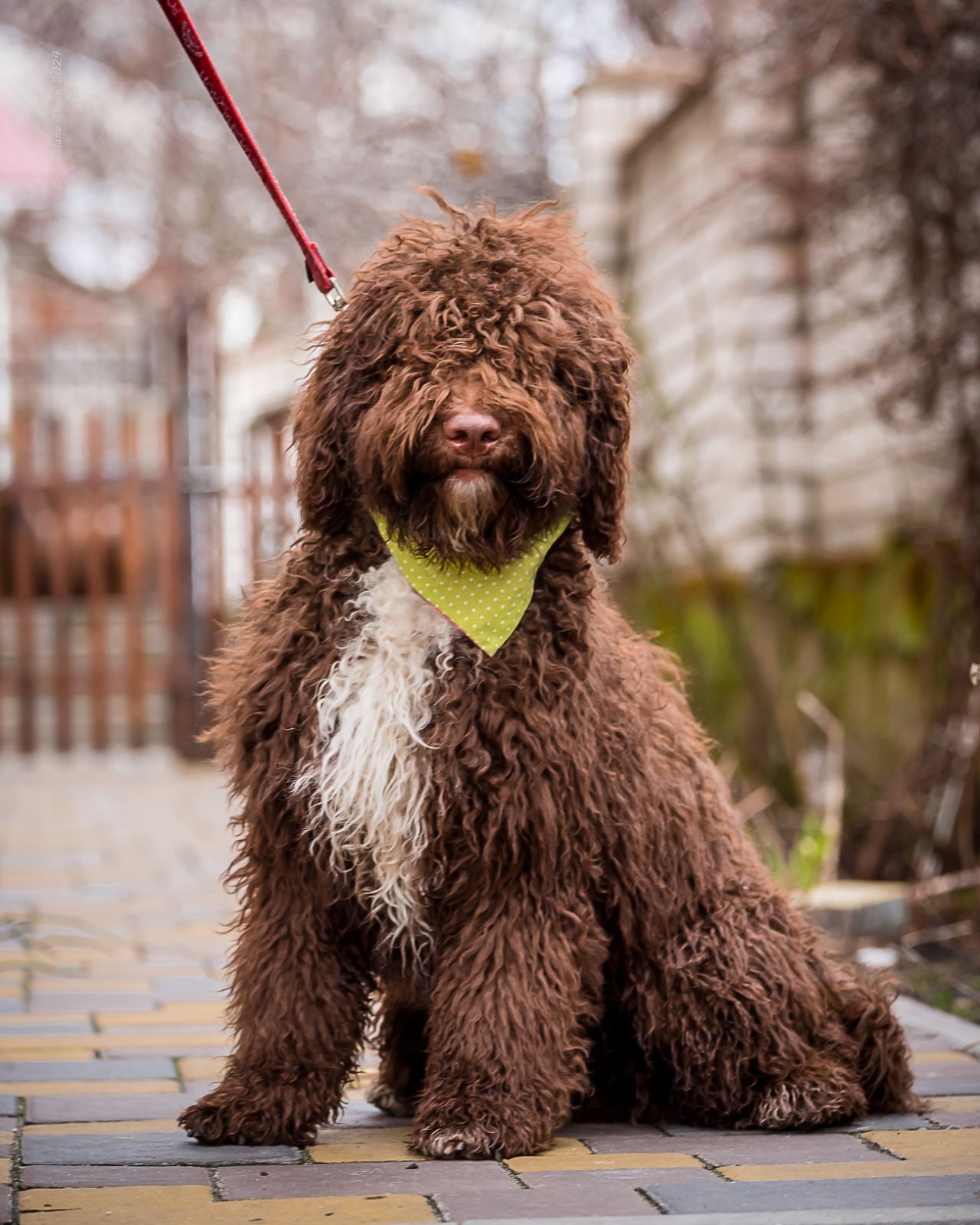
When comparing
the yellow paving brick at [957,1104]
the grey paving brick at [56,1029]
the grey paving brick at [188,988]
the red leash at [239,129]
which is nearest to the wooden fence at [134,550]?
the grey paving brick at [188,988]

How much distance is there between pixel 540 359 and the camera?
9.59 feet

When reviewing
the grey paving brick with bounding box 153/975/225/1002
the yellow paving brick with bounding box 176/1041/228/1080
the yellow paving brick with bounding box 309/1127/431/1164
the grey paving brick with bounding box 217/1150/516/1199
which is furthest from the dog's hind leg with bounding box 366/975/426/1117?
the grey paving brick with bounding box 153/975/225/1002

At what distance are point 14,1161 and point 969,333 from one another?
16.9 ft

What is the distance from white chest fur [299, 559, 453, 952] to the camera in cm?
296

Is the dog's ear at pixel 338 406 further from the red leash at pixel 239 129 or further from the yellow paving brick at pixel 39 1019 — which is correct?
the yellow paving brick at pixel 39 1019

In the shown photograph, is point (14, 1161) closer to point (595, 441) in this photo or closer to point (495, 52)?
point (595, 441)

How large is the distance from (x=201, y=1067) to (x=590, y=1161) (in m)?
1.15

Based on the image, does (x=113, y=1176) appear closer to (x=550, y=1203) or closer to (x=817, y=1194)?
(x=550, y=1203)

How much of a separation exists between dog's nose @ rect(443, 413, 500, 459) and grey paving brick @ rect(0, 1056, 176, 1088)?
166cm

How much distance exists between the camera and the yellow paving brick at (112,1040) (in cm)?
387

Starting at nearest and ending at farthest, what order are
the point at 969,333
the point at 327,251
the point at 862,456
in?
the point at 969,333
the point at 862,456
the point at 327,251

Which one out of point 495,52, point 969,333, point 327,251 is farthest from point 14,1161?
point 495,52

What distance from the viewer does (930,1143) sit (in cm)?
308

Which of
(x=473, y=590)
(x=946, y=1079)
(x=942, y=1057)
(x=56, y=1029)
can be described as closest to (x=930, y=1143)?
(x=946, y=1079)
